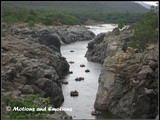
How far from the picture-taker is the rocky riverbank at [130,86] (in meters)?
26.3

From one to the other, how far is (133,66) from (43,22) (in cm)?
6665

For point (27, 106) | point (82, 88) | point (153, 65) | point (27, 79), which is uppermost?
point (153, 65)

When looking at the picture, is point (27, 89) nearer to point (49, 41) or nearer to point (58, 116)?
point (58, 116)

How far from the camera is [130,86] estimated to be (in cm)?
2798

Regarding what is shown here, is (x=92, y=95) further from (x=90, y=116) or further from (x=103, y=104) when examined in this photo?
(x=90, y=116)

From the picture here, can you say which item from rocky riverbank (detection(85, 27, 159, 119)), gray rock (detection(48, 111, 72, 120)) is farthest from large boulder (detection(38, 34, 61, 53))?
gray rock (detection(48, 111, 72, 120))

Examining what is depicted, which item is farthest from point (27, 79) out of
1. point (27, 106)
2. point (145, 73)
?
point (27, 106)

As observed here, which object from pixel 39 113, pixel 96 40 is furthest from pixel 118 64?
pixel 96 40

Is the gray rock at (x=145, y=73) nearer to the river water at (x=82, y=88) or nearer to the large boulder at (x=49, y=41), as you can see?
the river water at (x=82, y=88)

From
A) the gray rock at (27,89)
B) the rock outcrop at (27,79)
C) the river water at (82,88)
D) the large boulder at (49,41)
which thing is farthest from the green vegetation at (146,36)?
the large boulder at (49,41)

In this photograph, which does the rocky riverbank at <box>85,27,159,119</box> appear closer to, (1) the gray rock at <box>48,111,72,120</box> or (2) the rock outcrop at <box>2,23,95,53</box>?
(1) the gray rock at <box>48,111,72,120</box>

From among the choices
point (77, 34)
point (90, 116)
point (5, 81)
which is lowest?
point (77, 34)

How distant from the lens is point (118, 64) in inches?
1166

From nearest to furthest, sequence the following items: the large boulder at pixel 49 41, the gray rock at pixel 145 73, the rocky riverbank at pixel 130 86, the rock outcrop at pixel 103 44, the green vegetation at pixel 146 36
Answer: the rocky riverbank at pixel 130 86, the gray rock at pixel 145 73, the green vegetation at pixel 146 36, the rock outcrop at pixel 103 44, the large boulder at pixel 49 41
